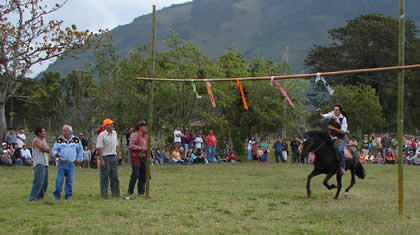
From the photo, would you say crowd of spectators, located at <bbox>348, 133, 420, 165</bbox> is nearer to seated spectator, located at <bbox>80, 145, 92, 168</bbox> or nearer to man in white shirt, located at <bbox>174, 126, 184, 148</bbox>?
man in white shirt, located at <bbox>174, 126, 184, 148</bbox>

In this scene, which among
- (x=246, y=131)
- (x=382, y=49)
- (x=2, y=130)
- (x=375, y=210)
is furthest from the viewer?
(x=382, y=49)

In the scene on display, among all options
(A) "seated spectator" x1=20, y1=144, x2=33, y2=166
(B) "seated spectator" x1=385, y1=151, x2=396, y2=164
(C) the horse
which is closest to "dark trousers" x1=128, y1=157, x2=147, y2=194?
(C) the horse

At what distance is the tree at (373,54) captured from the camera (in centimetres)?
5478

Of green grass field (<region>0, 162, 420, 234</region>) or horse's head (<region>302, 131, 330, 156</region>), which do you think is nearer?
green grass field (<region>0, 162, 420, 234</region>)

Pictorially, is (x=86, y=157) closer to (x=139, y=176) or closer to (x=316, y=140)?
(x=139, y=176)

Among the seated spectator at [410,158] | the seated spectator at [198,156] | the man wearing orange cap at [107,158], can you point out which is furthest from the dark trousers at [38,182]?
the seated spectator at [410,158]

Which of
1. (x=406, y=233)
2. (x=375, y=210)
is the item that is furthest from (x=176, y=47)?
(x=406, y=233)

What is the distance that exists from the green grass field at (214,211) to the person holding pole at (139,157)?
0.61 metres

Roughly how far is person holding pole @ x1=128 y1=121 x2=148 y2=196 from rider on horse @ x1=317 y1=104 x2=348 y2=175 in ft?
16.2

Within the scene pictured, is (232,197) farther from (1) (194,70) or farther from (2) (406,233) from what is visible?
(1) (194,70)

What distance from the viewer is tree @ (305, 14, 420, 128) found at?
54.8 meters

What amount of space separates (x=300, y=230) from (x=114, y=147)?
5970mm

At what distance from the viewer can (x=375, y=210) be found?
421 inches

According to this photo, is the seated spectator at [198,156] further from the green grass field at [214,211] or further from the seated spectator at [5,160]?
the green grass field at [214,211]
